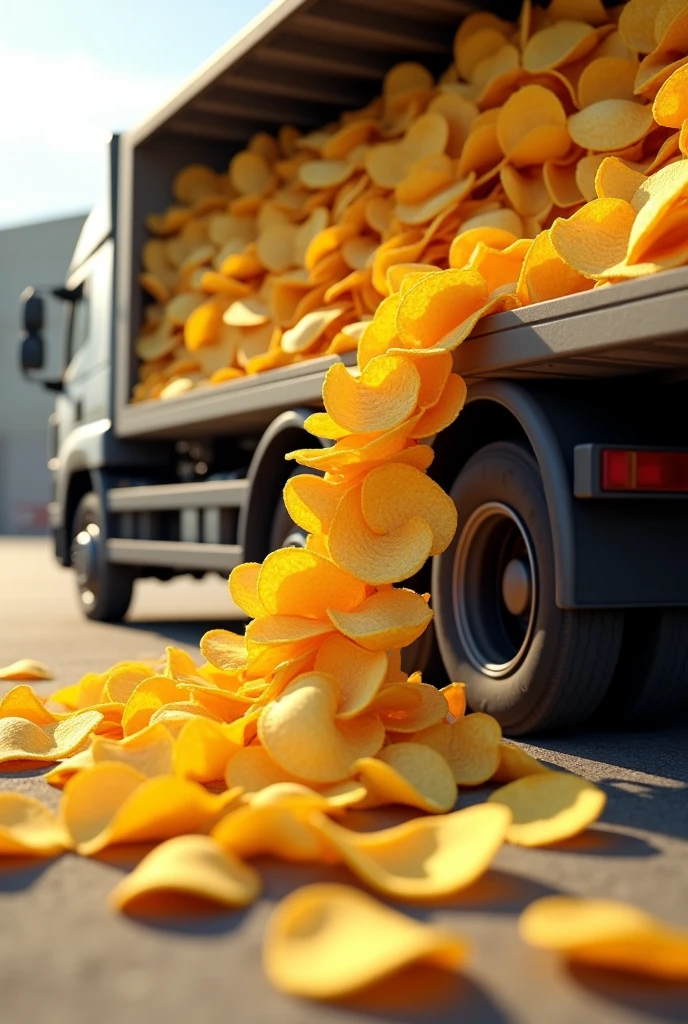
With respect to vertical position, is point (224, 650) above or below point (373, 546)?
below

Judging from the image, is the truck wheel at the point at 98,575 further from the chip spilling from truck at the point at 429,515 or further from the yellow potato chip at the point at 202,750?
the yellow potato chip at the point at 202,750

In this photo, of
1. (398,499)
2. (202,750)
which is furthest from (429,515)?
(202,750)

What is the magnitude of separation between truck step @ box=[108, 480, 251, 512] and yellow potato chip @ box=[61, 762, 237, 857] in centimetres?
280

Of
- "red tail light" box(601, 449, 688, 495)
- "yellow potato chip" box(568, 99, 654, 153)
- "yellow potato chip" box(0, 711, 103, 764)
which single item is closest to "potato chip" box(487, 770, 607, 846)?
"red tail light" box(601, 449, 688, 495)

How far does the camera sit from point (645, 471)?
3652 mm

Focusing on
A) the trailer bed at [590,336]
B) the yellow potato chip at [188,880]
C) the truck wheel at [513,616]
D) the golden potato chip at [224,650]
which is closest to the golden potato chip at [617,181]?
the trailer bed at [590,336]

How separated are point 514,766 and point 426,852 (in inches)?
32.3

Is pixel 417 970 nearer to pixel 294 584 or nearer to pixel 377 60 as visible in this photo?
pixel 294 584

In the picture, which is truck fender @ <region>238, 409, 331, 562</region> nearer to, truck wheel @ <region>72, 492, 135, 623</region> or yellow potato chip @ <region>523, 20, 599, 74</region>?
yellow potato chip @ <region>523, 20, 599, 74</region>

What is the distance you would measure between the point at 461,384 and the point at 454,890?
1.84 metres

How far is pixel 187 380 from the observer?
265 inches

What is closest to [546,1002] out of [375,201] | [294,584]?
[294,584]

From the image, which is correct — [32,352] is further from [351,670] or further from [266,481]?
[351,670]

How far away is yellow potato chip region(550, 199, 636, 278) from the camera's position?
135 inches
